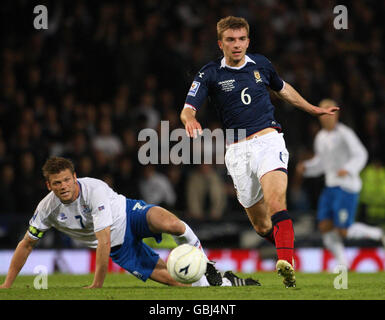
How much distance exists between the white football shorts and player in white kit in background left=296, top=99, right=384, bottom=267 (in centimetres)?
403

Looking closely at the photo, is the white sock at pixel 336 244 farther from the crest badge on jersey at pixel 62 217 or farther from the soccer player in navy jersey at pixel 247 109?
the crest badge on jersey at pixel 62 217

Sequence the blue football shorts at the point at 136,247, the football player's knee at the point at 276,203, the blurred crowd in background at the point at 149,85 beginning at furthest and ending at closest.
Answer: the blurred crowd in background at the point at 149,85
the blue football shorts at the point at 136,247
the football player's knee at the point at 276,203

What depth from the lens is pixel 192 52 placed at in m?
14.4

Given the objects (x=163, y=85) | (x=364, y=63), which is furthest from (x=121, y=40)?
(x=364, y=63)

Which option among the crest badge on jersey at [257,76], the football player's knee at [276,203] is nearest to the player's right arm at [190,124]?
the crest badge on jersey at [257,76]

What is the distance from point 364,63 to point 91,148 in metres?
6.77

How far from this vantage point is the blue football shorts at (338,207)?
35.8 feet

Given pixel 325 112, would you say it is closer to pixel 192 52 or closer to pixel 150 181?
pixel 150 181

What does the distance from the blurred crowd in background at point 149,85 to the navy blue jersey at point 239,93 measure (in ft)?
16.1

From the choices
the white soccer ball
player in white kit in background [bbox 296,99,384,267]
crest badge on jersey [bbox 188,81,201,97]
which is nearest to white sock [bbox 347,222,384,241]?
player in white kit in background [bbox 296,99,384,267]

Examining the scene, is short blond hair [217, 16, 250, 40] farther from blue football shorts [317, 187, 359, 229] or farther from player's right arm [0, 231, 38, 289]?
blue football shorts [317, 187, 359, 229]

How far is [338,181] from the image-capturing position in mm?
11086

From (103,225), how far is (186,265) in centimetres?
88

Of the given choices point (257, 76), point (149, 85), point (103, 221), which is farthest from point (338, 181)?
point (103, 221)
